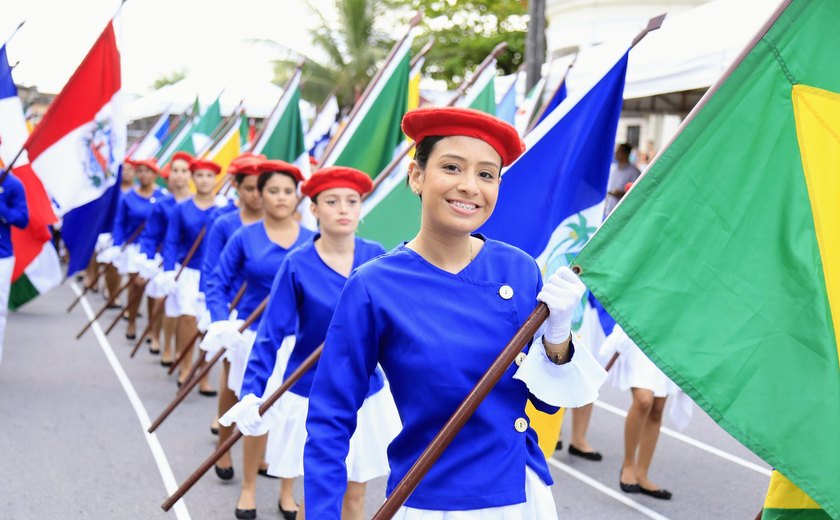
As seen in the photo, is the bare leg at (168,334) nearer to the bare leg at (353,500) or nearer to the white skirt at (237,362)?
the white skirt at (237,362)

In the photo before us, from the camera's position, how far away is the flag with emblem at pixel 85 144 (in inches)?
326

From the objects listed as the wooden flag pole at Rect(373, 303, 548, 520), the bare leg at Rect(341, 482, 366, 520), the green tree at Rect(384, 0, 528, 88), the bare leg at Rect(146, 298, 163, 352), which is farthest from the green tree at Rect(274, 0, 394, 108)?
the wooden flag pole at Rect(373, 303, 548, 520)

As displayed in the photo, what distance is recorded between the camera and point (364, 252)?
507 centimetres

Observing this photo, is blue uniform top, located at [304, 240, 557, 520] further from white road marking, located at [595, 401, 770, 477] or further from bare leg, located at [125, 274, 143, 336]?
bare leg, located at [125, 274, 143, 336]

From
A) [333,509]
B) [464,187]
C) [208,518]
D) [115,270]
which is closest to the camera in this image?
[333,509]

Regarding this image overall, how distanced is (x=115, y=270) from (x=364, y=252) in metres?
9.55

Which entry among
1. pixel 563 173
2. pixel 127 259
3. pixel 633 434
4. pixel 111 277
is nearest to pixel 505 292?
pixel 563 173

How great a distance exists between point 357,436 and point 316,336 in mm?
538

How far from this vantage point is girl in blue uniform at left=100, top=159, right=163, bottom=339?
12172mm

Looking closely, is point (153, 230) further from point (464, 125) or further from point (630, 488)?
point (464, 125)

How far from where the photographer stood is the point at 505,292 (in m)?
2.61

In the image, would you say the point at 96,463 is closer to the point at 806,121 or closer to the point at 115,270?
the point at 806,121

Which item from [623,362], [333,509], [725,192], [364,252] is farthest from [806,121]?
[623,362]

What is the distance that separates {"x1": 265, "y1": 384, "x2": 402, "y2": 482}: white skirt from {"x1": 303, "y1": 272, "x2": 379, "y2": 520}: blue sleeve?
191 centimetres
